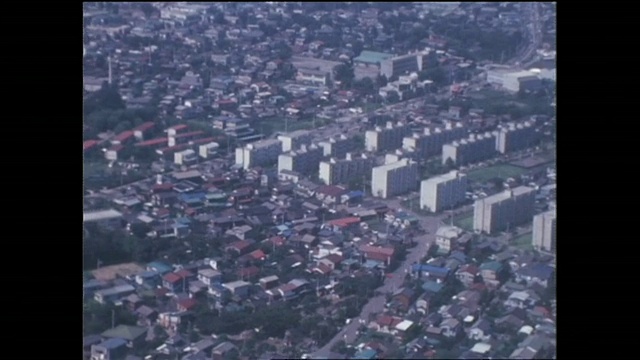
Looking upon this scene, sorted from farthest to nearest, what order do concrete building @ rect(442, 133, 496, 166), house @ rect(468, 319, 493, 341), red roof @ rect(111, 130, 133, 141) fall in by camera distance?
1. red roof @ rect(111, 130, 133, 141)
2. concrete building @ rect(442, 133, 496, 166)
3. house @ rect(468, 319, 493, 341)

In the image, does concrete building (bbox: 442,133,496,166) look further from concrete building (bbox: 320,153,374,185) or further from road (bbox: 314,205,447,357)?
road (bbox: 314,205,447,357)

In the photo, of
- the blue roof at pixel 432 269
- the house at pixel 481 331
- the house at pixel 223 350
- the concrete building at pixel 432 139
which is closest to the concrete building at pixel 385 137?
the concrete building at pixel 432 139

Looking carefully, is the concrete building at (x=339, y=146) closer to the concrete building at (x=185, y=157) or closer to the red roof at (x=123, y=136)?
the concrete building at (x=185, y=157)

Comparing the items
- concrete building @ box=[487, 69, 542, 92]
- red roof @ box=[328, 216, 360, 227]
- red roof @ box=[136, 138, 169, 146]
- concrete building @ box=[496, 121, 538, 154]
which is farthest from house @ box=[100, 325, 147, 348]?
concrete building @ box=[487, 69, 542, 92]
